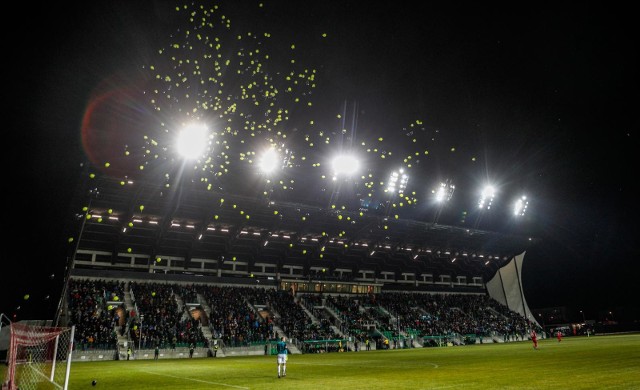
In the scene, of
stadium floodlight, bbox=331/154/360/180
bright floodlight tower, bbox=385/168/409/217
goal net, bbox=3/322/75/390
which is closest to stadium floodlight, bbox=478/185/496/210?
bright floodlight tower, bbox=385/168/409/217

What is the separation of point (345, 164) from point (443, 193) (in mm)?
18762

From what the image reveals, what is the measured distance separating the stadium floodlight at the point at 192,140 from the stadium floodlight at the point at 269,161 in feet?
20.8

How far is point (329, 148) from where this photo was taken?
4291 centimetres

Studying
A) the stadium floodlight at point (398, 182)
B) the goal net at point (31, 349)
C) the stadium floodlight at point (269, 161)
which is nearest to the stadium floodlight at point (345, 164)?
the stadium floodlight at point (398, 182)

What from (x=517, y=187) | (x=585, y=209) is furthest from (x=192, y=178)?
(x=585, y=209)

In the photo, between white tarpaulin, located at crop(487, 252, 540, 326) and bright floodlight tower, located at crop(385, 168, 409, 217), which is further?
white tarpaulin, located at crop(487, 252, 540, 326)

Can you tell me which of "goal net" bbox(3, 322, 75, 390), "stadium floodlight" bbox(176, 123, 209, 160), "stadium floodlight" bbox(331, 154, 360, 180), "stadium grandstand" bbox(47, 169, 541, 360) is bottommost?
"goal net" bbox(3, 322, 75, 390)

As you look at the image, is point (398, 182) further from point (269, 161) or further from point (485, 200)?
point (269, 161)

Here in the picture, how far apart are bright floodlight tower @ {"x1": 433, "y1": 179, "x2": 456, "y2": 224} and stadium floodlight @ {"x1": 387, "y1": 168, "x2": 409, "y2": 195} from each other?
602 cm

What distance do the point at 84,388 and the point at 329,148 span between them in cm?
3205

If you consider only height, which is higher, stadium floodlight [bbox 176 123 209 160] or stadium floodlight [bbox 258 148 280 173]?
stadium floodlight [bbox 258 148 280 173]

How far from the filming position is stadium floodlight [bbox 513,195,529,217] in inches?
2467

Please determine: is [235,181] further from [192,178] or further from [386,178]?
[386,178]

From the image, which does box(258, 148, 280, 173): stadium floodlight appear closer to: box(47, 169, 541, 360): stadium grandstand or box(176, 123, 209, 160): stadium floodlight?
box(47, 169, 541, 360): stadium grandstand
